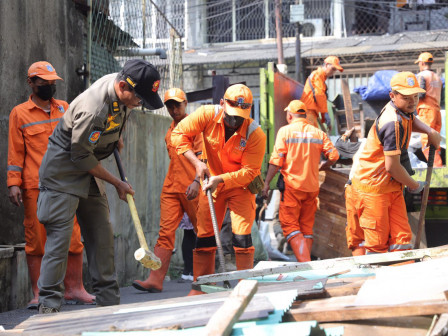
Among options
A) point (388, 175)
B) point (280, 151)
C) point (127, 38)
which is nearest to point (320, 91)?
point (280, 151)

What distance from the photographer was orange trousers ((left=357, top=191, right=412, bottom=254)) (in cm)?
608

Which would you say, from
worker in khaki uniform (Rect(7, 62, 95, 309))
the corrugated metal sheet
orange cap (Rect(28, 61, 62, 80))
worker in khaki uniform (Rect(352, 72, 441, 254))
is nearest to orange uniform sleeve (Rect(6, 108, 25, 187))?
worker in khaki uniform (Rect(7, 62, 95, 309))

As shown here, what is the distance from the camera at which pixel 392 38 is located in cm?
2005

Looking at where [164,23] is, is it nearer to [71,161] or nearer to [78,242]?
[78,242]

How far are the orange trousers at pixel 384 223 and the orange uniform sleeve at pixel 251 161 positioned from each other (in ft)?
3.30

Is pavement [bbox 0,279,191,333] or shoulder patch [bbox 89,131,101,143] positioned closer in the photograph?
shoulder patch [bbox 89,131,101,143]

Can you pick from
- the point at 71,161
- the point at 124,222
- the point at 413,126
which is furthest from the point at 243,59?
the point at 71,161

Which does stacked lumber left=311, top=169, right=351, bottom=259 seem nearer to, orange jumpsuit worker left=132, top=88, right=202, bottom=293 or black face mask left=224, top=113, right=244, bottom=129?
orange jumpsuit worker left=132, top=88, right=202, bottom=293

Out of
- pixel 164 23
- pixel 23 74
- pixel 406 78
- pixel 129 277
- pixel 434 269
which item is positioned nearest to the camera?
pixel 434 269

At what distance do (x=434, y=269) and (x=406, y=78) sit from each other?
2648 mm

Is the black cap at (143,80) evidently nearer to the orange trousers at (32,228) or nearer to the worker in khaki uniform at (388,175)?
the orange trousers at (32,228)

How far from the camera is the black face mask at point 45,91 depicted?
5910mm

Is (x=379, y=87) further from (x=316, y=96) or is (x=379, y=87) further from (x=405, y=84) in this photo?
(x=405, y=84)

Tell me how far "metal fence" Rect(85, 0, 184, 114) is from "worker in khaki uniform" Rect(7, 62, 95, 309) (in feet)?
5.18
